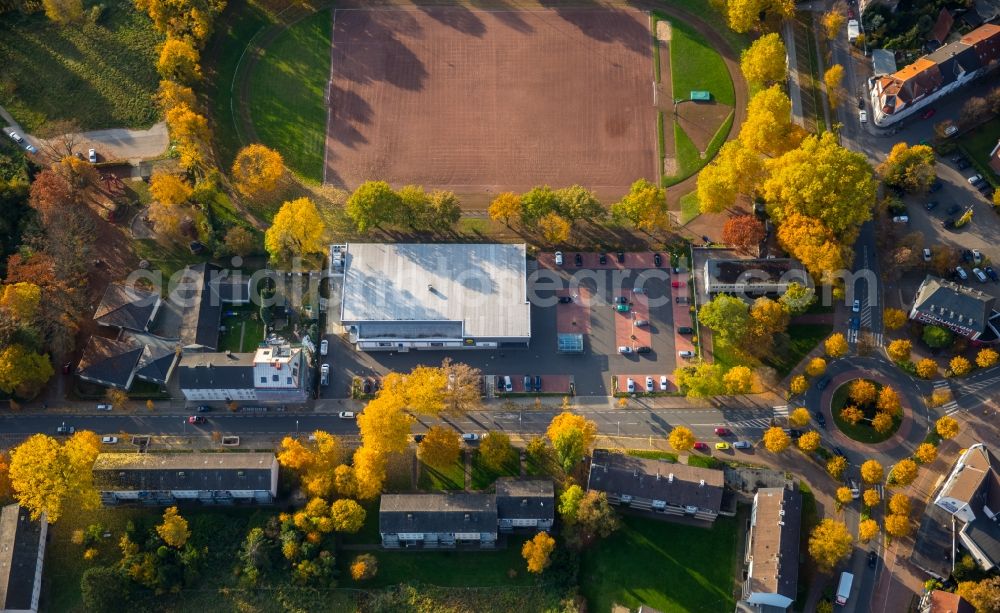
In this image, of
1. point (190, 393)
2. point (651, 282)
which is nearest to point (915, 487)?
point (651, 282)

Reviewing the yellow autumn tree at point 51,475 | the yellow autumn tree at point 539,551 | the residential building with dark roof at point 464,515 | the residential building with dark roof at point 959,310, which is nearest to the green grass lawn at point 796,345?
the residential building with dark roof at point 959,310

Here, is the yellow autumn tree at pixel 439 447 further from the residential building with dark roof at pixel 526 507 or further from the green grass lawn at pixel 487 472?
the residential building with dark roof at pixel 526 507

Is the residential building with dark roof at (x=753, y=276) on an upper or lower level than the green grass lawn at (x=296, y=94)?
lower

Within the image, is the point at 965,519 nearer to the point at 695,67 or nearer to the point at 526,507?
the point at 526,507

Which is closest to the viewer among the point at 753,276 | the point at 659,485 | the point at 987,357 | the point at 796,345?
the point at 659,485

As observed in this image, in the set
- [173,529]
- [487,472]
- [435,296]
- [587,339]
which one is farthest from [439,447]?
[173,529]

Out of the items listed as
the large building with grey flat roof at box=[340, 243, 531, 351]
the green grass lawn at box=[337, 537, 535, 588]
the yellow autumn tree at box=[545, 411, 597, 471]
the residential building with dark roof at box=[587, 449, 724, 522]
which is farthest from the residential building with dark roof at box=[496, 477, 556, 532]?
the large building with grey flat roof at box=[340, 243, 531, 351]
